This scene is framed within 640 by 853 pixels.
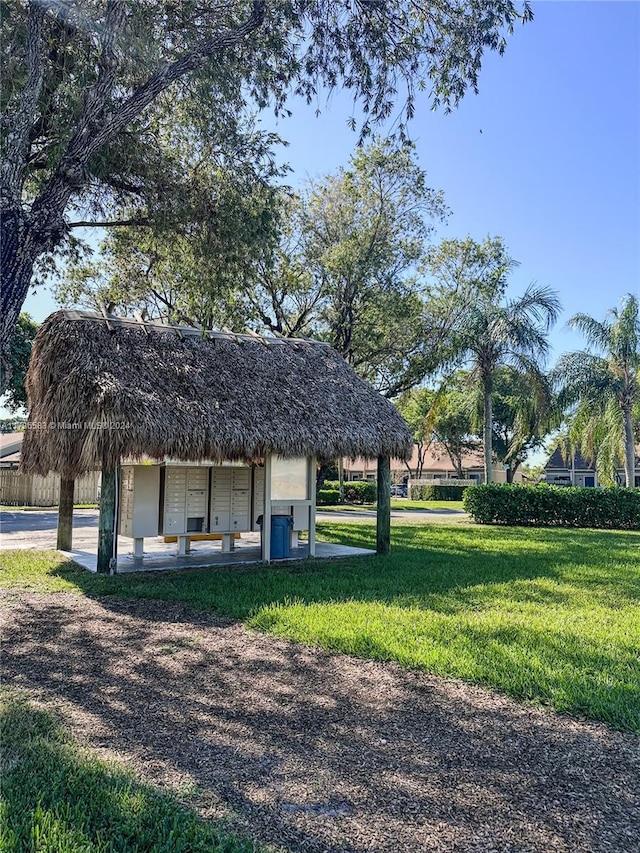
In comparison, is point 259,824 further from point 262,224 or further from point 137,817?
point 262,224

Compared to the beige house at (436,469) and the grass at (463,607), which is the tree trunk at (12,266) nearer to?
the grass at (463,607)

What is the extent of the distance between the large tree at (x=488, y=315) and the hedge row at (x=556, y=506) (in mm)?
1394

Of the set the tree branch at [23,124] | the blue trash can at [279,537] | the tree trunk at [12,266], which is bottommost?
the blue trash can at [279,537]

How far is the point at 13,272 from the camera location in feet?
19.7

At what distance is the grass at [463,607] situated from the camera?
5.23 m

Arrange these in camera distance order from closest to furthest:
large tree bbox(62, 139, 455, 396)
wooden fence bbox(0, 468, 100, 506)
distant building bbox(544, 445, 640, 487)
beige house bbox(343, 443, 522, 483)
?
large tree bbox(62, 139, 455, 396) < wooden fence bbox(0, 468, 100, 506) < distant building bbox(544, 445, 640, 487) < beige house bbox(343, 443, 522, 483)

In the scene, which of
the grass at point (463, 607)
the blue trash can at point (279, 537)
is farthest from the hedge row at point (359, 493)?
the blue trash can at point (279, 537)

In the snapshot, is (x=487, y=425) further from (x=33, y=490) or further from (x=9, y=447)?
(x=9, y=447)

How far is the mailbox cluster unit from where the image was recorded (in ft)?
37.5

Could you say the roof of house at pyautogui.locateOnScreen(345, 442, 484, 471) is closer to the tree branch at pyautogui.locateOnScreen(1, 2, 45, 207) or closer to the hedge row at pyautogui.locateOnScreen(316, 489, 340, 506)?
the hedge row at pyautogui.locateOnScreen(316, 489, 340, 506)

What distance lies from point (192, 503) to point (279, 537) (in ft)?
6.34

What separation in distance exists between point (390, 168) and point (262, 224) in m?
9.67

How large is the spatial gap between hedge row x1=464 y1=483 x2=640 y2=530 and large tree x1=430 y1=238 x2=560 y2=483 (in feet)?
4.57

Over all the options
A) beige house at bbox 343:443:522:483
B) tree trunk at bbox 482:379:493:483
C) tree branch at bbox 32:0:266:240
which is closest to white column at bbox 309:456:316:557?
tree branch at bbox 32:0:266:240
